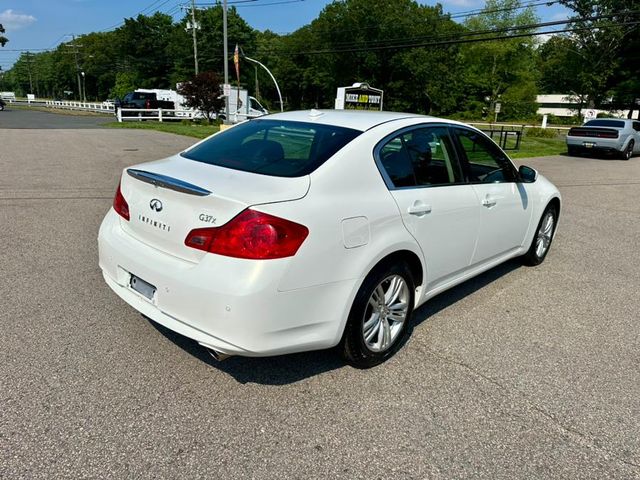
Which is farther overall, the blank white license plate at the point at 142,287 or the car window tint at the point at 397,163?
the car window tint at the point at 397,163

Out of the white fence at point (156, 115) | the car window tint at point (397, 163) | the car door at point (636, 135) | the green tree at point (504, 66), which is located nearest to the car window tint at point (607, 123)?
the car door at point (636, 135)

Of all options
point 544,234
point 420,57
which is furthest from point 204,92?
point 420,57

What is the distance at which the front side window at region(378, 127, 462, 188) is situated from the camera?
3.38m

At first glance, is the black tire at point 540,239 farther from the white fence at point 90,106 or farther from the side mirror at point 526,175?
the white fence at point 90,106

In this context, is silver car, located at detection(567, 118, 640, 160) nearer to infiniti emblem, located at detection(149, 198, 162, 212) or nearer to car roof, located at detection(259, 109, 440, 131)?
car roof, located at detection(259, 109, 440, 131)

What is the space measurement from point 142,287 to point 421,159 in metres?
2.12

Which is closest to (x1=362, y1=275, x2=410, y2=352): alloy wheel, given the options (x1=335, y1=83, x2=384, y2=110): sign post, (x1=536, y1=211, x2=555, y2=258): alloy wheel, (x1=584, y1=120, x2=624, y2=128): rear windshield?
(x1=536, y1=211, x2=555, y2=258): alloy wheel

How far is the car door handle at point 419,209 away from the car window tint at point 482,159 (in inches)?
32.6

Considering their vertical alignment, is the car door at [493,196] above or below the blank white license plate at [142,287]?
above

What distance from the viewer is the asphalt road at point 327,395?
2.44 meters

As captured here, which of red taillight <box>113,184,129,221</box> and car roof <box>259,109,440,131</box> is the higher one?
car roof <box>259,109,440,131</box>

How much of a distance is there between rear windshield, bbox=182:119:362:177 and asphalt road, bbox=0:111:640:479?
1.28 meters

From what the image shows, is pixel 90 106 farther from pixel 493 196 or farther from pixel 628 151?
pixel 493 196

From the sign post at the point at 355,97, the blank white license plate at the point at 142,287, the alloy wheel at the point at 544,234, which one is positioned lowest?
the alloy wheel at the point at 544,234
